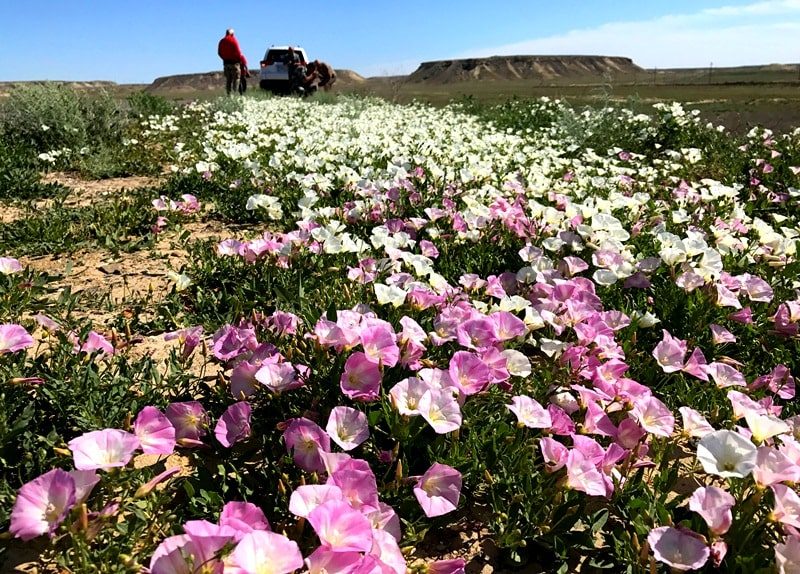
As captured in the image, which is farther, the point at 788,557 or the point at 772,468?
the point at 772,468

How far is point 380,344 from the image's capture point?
1985 mm

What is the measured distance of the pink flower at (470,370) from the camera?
6.67ft

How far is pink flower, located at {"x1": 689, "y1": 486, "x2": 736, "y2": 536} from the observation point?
1525 millimetres

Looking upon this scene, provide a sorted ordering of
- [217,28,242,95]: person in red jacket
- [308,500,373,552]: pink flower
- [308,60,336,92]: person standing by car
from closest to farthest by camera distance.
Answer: [308,500,373,552]: pink flower → [217,28,242,95]: person in red jacket → [308,60,336,92]: person standing by car

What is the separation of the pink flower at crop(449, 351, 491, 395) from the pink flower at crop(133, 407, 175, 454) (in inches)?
36.8

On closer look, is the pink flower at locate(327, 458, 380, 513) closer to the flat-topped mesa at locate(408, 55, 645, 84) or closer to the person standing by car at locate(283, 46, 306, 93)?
the person standing by car at locate(283, 46, 306, 93)

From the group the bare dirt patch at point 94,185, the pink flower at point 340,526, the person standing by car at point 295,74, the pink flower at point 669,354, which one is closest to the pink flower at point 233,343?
the pink flower at point 340,526

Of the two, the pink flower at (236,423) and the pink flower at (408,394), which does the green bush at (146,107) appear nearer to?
the pink flower at (236,423)

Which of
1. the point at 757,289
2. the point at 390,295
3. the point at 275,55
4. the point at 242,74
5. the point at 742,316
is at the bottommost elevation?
the point at 742,316

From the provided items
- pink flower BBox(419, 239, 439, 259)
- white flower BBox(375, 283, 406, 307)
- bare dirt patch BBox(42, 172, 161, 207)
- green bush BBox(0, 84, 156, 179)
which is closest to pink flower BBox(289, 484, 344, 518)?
white flower BBox(375, 283, 406, 307)

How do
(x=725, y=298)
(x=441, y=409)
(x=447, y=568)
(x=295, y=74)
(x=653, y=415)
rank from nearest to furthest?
(x=447, y=568), (x=441, y=409), (x=653, y=415), (x=725, y=298), (x=295, y=74)

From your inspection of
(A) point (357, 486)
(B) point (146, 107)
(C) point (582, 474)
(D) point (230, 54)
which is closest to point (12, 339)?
(A) point (357, 486)

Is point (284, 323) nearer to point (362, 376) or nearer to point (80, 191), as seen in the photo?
point (362, 376)

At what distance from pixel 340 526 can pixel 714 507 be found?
990mm
